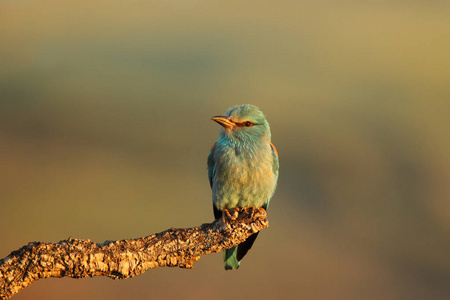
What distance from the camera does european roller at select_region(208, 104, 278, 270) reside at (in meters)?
4.17

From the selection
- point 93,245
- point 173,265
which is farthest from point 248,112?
point 93,245

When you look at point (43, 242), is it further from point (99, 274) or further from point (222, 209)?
point (222, 209)

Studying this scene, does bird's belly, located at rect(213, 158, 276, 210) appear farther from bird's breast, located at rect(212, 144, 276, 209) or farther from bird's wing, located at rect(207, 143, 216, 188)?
bird's wing, located at rect(207, 143, 216, 188)

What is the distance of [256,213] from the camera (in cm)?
406

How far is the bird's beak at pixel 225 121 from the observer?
161 inches

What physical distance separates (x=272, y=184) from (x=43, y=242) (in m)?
1.92

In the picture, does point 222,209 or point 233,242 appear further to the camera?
point 222,209

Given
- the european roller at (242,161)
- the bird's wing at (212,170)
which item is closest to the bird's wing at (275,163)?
the european roller at (242,161)

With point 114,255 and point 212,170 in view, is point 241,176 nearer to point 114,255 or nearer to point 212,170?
point 212,170

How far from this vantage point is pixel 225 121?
4.13 metres


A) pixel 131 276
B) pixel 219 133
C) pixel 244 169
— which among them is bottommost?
pixel 131 276

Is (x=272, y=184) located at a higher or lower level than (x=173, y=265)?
higher

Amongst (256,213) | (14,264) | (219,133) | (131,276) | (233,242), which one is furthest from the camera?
(219,133)

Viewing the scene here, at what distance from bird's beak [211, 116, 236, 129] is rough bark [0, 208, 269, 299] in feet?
2.72
